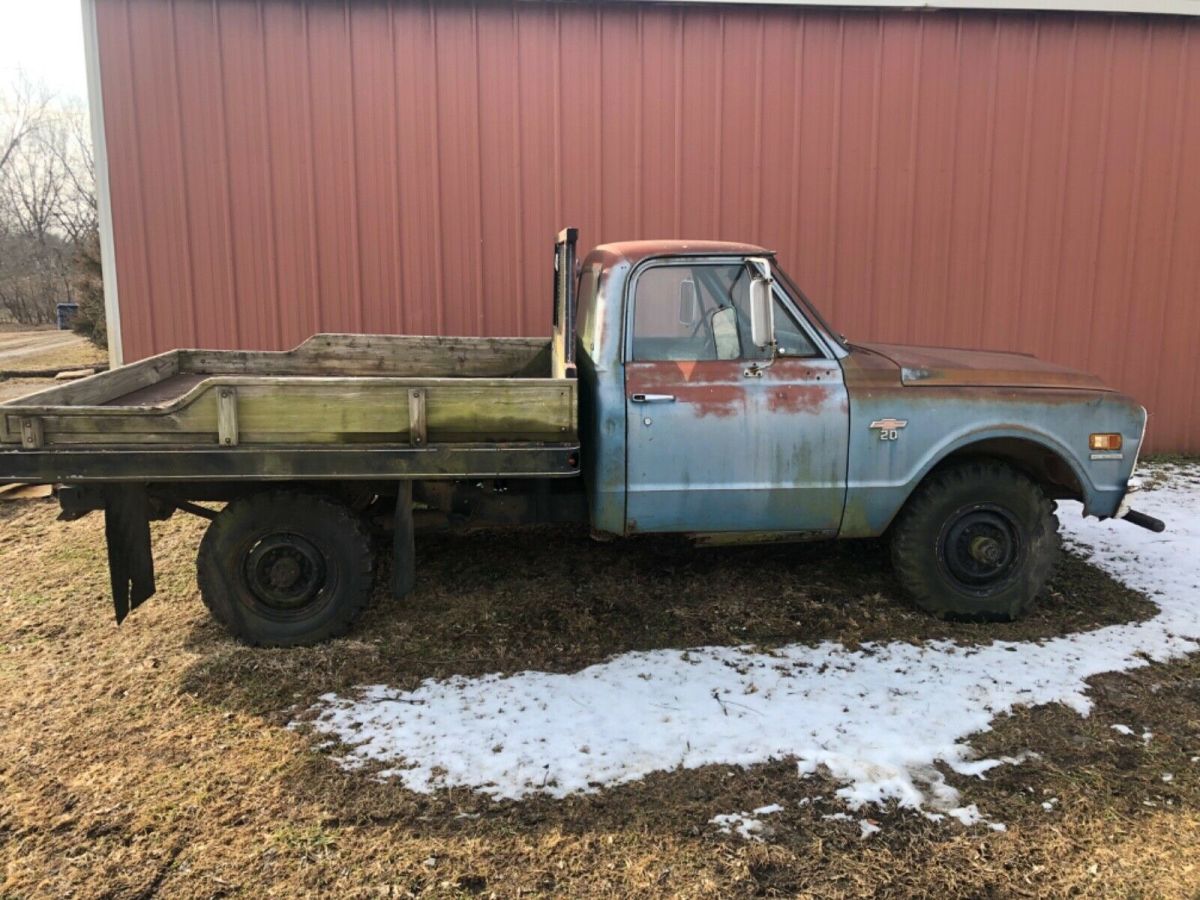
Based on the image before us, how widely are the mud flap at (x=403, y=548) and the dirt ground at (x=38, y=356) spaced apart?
9.72m

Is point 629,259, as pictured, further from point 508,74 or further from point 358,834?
point 508,74

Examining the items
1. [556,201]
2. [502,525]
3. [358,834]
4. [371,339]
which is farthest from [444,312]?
→ [358,834]

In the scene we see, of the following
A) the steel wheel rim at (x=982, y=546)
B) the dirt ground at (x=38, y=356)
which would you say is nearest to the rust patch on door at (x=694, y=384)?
the steel wheel rim at (x=982, y=546)

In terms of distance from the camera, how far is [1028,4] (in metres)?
7.68

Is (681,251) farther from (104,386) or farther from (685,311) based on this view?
(104,386)

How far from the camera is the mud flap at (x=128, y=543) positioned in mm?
4035

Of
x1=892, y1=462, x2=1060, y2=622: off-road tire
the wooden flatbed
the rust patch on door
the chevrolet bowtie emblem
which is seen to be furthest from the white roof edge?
the wooden flatbed

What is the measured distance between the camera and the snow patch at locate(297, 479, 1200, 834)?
3262 millimetres

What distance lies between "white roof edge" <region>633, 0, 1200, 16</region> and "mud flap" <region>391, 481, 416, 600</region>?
17.4ft

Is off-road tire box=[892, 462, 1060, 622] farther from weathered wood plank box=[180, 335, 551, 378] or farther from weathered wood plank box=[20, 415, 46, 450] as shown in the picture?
weathered wood plank box=[20, 415, 46, 450]

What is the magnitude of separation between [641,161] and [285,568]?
16.3ft

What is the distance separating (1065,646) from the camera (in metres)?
4.36

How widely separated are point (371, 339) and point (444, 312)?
198cm

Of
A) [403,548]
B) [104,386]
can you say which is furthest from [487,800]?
[104,386]
